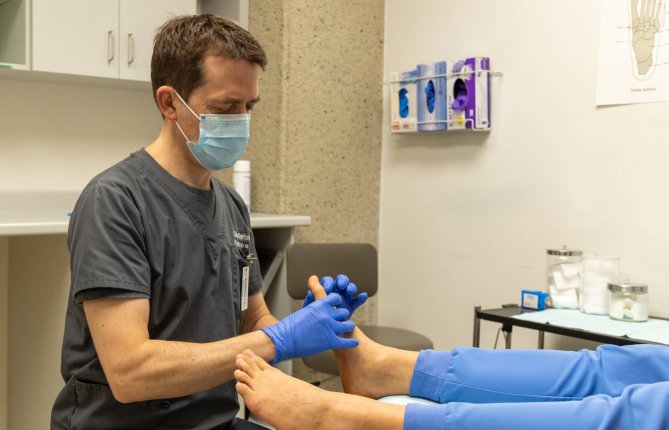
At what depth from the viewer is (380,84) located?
3.23 meters

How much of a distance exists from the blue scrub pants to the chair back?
1152 millimetres

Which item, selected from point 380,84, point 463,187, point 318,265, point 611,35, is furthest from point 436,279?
point 611,35

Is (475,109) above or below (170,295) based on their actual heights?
above

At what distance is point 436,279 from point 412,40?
1047mm

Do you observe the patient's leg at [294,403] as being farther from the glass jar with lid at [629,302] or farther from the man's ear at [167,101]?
the glass jar with lid at [629,302]

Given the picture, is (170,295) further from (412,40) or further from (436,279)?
(412,40)

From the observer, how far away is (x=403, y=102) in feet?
9.97

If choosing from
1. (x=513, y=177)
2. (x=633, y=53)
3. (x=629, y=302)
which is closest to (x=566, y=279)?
(x=629, y=302)

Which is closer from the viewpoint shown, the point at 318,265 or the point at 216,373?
the point at 216,373

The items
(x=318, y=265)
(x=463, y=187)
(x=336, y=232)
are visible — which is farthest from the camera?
(x=336, y=232)

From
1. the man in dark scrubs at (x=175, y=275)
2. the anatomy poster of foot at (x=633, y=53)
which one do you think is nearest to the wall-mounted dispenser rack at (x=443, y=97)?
the anatomy poster of foot at (x=633, y=53)

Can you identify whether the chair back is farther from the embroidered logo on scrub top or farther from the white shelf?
the embroidered logo on scrub top

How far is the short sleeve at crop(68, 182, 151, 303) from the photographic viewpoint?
114 cm

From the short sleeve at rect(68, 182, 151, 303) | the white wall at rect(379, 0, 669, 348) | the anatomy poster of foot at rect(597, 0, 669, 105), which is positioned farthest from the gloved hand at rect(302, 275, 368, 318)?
the anatomy poster of foot at rect(597, 0, 669, 105)
